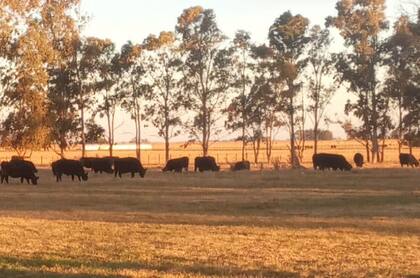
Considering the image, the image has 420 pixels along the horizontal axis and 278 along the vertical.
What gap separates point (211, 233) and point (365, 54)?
6381 cm

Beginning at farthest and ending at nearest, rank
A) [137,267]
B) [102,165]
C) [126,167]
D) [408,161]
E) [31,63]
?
Answer: [408,161], [102,165], [126,167], [31,63], [137,267]

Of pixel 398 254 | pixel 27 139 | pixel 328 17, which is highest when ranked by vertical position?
pixel 328 17

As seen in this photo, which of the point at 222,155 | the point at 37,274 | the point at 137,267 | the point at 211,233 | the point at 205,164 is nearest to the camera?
the point at 37,274

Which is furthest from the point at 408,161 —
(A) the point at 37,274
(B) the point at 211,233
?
(A) the point at 37,274

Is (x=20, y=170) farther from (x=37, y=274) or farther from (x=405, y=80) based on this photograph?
(x=405, y=80)

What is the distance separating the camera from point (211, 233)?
636 inches

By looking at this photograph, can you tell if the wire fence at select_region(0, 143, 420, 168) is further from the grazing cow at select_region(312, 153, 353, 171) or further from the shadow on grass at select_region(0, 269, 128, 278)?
the shadow on grass at select_region(0, 269, 128, 278)

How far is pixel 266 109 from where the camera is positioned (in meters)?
81.7

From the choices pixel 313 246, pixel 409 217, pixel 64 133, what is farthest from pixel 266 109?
pixel 313 246

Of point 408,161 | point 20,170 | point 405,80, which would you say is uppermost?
point 405,80

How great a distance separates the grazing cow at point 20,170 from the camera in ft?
129

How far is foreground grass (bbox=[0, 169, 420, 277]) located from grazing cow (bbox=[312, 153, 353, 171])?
22.7m

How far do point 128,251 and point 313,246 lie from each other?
3.90 m

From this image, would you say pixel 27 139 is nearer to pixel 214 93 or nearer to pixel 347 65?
pixel 214 93
